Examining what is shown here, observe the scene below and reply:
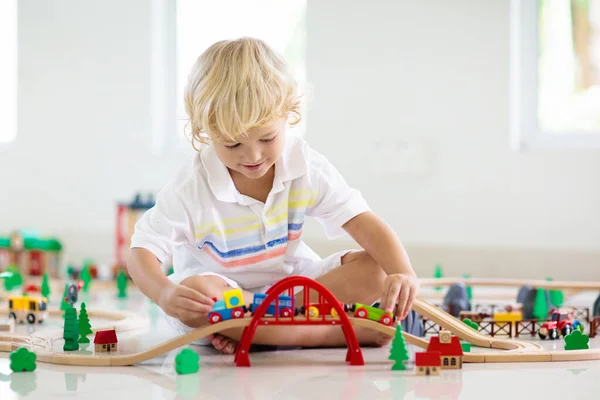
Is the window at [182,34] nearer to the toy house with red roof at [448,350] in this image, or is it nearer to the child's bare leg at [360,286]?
the child's bare leg at [360,286]

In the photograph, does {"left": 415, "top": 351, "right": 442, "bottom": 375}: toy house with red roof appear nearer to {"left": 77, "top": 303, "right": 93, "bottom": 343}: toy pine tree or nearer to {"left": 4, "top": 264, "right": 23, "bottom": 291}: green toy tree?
{"left": 77, "top": 303, "right": 93, "bottom": 343}: toy pine tree

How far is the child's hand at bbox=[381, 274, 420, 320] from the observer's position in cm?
118

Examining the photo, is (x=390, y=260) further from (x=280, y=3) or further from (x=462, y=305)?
(x=280, y=3)

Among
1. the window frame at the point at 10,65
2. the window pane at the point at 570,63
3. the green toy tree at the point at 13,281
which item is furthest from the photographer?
the window frame at the point at 10,65

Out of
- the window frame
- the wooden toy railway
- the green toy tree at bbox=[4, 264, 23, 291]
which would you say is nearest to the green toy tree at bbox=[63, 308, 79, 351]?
the wooden toy railway

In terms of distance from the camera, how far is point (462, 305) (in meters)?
1.72

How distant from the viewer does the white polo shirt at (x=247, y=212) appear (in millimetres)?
1326

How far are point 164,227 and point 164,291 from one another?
0.43ft

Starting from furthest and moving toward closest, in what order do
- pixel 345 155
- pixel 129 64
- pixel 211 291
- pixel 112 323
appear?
pixel 129 64 < pixel 345 155 < pixel 112 323 < pixel 211 291

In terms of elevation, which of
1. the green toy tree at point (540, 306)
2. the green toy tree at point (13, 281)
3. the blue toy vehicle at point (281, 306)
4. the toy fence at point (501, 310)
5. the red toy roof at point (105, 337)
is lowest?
the green toy tree at point (13, 281)

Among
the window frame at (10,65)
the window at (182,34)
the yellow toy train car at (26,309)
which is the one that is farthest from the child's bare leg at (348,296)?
the window frame at (10,65)

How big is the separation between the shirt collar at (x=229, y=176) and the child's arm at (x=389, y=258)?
0.12 m

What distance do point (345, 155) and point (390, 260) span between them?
1614 mm

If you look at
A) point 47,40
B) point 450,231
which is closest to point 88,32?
point 47,40
